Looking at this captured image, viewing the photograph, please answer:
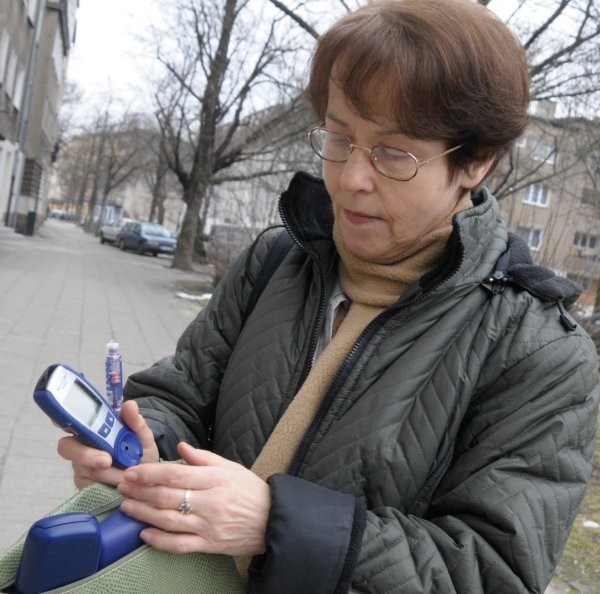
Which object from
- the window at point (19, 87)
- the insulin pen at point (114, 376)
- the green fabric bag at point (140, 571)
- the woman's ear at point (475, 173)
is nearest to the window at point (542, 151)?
the woman's ear at point (475, 173)

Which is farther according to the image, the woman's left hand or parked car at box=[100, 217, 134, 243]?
parked car at box=[100, 217, 134, 243]

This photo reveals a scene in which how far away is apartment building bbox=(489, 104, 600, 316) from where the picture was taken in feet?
30.9

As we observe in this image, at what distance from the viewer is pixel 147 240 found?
33.7 metres

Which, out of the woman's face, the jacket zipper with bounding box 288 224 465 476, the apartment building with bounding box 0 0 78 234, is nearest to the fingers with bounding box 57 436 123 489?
the jacket zipper with bounding box 288 224 465 476

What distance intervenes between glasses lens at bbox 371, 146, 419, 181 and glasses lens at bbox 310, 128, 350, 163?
84 millimetres

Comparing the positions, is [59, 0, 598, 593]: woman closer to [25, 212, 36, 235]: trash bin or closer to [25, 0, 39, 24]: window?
[25, 0, 39, 24]: window

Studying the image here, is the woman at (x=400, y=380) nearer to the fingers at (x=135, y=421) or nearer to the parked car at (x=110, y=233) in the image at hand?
the fingers at (x=135, y=421)

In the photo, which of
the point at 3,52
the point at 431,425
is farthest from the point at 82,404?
the point at 3,52

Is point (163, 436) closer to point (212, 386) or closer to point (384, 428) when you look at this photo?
point (212, 386)

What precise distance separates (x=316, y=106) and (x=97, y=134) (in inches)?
1887

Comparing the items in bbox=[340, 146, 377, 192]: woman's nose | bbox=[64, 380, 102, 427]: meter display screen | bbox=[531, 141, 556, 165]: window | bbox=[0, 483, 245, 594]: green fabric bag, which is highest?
bbox=[531, 141, 556, 165]: window

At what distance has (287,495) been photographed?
1264 mm

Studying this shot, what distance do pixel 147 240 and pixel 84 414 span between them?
33088 mm

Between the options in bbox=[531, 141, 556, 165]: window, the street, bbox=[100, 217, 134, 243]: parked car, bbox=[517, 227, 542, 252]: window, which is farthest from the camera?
bbox=[100, 217, 134, 243]: parked car
